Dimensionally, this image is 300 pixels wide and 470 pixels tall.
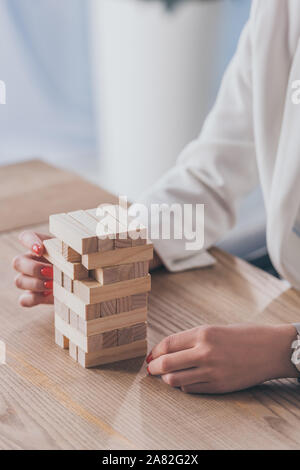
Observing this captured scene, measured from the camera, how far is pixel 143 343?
2.67 ft

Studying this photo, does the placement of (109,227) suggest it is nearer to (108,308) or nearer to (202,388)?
(108,308)

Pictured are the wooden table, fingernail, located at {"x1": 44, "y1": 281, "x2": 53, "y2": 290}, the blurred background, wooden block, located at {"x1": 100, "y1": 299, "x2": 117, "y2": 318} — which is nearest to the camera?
the wooden table

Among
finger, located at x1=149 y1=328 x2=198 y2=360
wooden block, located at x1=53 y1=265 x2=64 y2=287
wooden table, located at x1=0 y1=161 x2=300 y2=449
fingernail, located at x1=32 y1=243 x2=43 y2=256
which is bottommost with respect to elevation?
wooden table, located at x1=0 y1=161 x2=300 y2=449

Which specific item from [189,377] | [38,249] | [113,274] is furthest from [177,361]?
[38,249]

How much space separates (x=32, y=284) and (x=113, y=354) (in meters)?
0.17

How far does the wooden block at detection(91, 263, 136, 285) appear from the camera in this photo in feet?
2.45

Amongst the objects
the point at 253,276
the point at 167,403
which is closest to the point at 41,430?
the point at 167,403

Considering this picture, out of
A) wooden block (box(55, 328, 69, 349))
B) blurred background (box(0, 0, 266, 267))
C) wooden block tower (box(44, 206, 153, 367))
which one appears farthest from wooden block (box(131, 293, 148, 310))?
blurred background (box(0, 0, 266, 267))

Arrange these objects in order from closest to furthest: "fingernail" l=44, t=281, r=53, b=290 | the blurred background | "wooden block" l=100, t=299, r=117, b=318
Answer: "wooden block" l=100, t=299, r=117, b=318 < "fingernail" l=44, t=281, r=53, b=290 < the blurred background

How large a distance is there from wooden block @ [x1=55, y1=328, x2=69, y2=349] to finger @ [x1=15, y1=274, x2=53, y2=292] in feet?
0.26

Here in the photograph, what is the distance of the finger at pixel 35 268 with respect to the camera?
890 millimetres

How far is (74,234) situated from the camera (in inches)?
28.9

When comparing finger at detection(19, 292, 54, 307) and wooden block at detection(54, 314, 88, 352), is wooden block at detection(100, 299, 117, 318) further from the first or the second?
finger at detection(19, 292, 54, 307)
